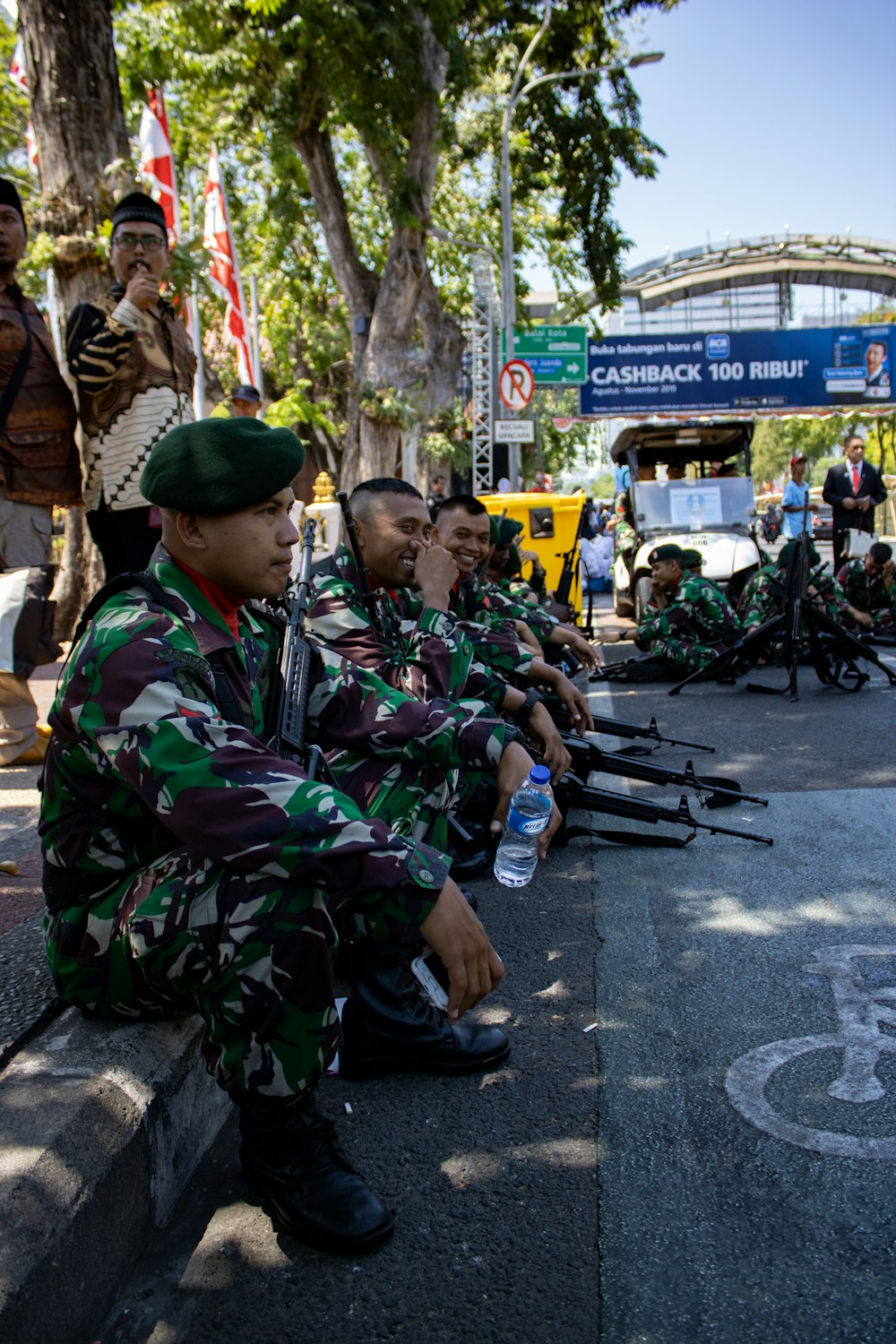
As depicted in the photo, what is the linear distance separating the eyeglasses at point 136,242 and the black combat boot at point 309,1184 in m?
3.63

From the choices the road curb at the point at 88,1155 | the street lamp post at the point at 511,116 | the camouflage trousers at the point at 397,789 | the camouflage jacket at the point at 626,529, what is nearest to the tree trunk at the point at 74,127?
the camouflage trousers at the point at 397,789

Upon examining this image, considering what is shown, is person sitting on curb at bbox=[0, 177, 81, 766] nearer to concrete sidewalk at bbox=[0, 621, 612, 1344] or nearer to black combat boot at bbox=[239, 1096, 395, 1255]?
concrete sidewalk at bbox=[0, 621, 612, 1344]

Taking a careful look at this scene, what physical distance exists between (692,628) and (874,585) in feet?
9.80

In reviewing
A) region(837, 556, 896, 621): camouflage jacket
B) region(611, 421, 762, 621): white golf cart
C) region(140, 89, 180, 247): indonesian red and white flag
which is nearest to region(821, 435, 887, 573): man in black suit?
region(611, 421, 762, 621): white golf cart

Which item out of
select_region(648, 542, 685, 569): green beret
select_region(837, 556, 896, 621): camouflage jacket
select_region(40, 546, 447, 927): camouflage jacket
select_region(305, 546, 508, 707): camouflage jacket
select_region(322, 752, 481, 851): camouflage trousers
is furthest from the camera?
select_region(837, 556, 896, 621): camouflage jacket

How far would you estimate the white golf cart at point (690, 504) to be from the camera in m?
11.7

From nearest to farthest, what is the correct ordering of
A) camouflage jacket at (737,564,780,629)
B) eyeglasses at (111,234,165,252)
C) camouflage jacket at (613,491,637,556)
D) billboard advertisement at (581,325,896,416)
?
eyeglasses at (111,234,165,252) → camouflage jacket at (737,564,780,629) → camouflage jacket at (613,491,637,556) → billboard advertisement at (581,325,896,416)

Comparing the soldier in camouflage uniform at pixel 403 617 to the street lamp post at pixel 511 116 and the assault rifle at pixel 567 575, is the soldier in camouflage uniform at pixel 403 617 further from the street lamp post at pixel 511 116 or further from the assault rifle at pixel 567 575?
the street lamp post at pixel 511 116

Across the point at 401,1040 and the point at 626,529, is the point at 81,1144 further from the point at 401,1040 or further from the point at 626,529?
the point at 626,529

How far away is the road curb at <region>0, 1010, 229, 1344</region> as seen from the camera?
170cm

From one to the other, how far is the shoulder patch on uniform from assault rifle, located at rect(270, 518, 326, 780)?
30 cm

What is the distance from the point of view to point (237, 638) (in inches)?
95.6

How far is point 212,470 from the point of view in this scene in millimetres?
2193

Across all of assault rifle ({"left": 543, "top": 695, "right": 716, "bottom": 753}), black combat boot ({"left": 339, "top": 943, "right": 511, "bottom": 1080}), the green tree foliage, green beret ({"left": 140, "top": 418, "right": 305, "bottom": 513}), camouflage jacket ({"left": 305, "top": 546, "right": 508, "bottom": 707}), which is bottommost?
black combat boot ({"left": 339, "top": 943, "right": 511, "bottom": 1080})
